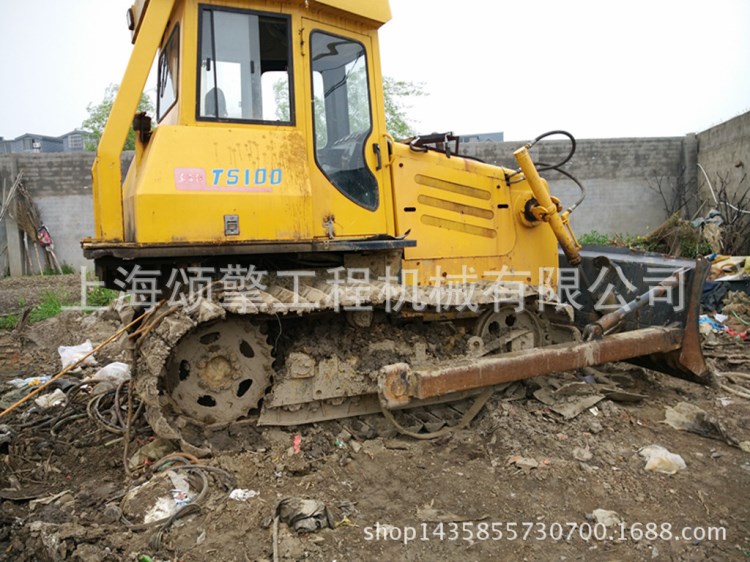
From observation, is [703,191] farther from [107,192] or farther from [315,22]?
[107,192]

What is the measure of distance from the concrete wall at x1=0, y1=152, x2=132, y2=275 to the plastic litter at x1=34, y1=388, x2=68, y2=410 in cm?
758

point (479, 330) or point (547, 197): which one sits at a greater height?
point (547, 197)

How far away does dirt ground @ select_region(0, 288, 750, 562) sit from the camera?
9.38 feet

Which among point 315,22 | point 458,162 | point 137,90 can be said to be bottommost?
point 458,162

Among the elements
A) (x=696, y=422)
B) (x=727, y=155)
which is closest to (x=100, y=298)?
(x=696, y=422)

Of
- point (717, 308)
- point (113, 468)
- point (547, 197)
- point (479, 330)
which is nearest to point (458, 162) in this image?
point (547, 197)

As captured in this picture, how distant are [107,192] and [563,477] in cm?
327

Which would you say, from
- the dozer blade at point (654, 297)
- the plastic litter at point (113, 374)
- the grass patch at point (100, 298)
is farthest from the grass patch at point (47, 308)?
the dozer blade at point (654, 297)

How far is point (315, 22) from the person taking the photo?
3.85m

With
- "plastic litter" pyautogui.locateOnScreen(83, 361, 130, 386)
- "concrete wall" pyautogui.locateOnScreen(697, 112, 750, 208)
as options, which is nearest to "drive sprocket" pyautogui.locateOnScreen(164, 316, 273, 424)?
"plastic litter" pyautogui.locateOnScreen(83, 361, 130, 386)

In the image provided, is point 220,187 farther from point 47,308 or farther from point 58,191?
point 58,191

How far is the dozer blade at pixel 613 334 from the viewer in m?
3.75

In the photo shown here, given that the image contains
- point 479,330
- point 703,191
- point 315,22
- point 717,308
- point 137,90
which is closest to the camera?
point 137,90

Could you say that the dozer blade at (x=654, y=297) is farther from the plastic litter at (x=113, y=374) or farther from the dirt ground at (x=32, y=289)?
the dirt ground at (x=32, y=289)
